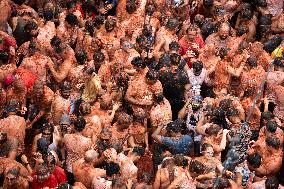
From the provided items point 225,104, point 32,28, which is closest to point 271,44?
point 225,104

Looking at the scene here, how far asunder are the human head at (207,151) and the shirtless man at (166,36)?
271cm

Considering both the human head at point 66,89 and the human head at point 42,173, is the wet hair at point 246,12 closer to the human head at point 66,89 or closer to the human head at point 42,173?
the human head at point 66,89

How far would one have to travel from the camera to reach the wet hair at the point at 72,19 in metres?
11.8

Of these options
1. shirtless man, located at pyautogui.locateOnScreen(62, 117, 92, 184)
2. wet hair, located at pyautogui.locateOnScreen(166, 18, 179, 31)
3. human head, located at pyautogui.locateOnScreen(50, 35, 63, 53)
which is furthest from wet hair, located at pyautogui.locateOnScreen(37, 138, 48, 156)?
wet hair, located at pyautogui.locateOnScreen(166, 18, 179, 31)

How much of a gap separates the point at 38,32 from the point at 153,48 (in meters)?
2.01

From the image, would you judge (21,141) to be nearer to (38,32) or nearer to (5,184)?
(5,184)

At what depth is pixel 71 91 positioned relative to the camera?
1012 cm

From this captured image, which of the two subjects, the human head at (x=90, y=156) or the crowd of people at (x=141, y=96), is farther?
the crowd of people at (x=141, y=96)

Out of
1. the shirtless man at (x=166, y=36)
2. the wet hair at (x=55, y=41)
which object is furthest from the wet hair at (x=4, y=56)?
the shirtless man at (x=166, y=36)

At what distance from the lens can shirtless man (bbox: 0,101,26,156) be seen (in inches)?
357

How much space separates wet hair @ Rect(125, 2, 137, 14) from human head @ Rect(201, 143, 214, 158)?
3.90 meters

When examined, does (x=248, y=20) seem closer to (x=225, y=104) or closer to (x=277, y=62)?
(x=277, y=62)

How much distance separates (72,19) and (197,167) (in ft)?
14.9

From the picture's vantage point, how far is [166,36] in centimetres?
1135
